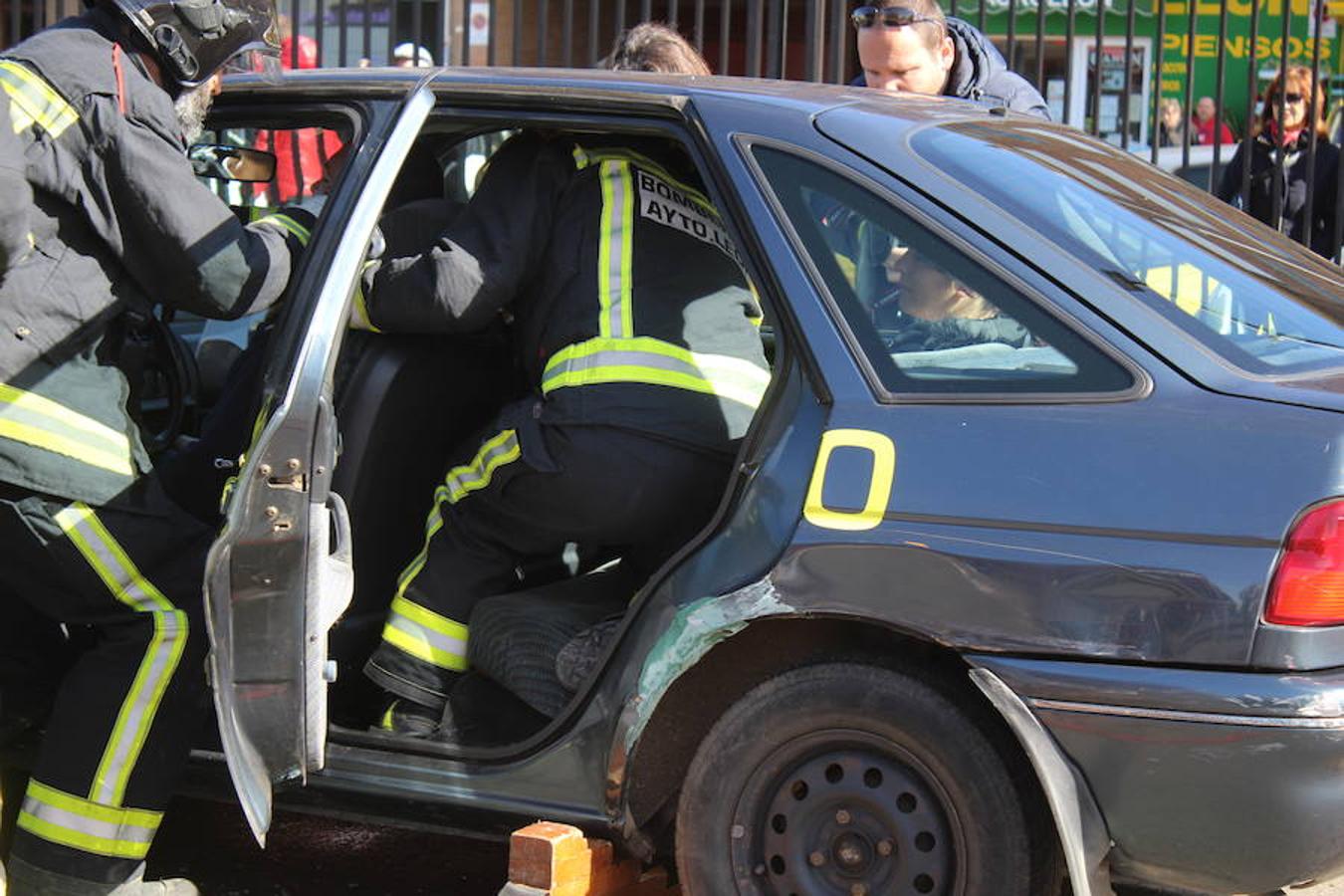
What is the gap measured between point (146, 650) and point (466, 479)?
67 cm

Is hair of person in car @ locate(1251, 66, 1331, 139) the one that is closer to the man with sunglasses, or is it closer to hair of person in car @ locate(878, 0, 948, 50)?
the man with sunglasses

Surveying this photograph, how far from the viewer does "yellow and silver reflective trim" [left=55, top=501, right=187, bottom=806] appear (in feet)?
9.74

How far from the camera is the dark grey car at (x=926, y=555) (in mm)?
2297

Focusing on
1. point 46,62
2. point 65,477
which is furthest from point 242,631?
point 46,62

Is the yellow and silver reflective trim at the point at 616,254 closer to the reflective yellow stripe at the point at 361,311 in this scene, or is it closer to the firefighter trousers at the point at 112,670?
the reflective yellow stripe at the point at 361,311

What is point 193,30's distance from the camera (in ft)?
10.1

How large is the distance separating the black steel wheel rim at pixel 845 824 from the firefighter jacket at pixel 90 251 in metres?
1.32

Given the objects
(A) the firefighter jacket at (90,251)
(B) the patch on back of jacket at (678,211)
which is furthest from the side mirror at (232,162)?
(B) the patch on back of jacket at (678,211)

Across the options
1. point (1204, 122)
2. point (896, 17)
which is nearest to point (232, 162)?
point (896, 17)

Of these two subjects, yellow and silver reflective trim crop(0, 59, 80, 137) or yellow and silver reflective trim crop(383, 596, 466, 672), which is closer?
yellow and silver reflective trim crop(0, 59, 80, 137)

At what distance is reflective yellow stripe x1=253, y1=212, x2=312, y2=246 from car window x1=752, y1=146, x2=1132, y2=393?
1041 mm

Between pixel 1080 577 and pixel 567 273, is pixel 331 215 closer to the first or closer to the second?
pixel 567 273

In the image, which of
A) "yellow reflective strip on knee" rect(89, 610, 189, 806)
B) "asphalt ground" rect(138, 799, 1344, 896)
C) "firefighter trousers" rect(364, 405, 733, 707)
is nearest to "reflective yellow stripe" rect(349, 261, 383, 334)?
"firefighter trousers" rect(364, 405, 733, 707)

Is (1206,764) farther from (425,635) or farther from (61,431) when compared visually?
(61,431)
